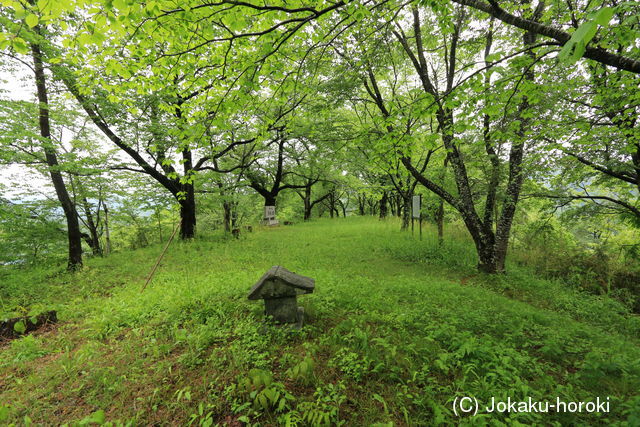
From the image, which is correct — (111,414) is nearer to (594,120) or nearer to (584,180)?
(594,120)

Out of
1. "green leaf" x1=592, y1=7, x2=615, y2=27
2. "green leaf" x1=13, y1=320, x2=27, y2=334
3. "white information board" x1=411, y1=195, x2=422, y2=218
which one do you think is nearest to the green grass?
"green leaf" x1=13, y1=320, x2=27, y2=334

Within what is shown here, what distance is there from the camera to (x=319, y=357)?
3043 millimetres

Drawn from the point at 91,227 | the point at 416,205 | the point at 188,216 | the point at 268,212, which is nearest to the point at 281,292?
the point at 416,205

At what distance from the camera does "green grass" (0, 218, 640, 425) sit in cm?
232

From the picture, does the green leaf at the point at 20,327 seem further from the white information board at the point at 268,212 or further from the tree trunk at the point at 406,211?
the white information board at the point at 268,212

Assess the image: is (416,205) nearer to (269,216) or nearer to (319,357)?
(319,357)

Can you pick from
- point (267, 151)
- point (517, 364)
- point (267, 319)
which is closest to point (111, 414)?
point (267, 319)

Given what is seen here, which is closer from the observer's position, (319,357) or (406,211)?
(319,357)

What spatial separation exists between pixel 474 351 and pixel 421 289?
247 cm

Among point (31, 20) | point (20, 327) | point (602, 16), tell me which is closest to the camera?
point (602, 16)

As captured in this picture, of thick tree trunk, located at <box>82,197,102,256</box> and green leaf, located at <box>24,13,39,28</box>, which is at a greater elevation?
green leaf, located at <box>24,13,39,28</box>

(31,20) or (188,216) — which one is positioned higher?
(31,20)

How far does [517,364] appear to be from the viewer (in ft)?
9.13

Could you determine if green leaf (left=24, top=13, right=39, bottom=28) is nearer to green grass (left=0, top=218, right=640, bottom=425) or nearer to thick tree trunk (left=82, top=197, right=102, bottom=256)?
green grass (left=0, top=218, right=640, bottom=425)
